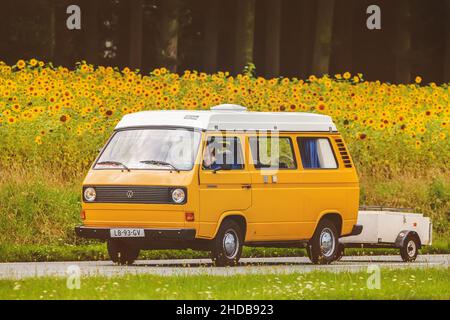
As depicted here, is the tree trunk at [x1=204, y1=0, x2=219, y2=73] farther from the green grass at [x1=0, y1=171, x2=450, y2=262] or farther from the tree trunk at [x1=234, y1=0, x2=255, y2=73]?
the green grass at [x1=0, y1=171, x2=450, y2=262]

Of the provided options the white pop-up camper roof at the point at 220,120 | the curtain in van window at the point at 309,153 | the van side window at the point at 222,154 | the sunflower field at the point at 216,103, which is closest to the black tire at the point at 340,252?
the curtain in van window at the point at 309,153

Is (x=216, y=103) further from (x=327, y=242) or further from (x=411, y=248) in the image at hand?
(x=327, y=242)

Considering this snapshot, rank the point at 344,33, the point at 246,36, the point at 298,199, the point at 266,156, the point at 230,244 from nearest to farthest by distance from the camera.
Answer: the point at 230,244 → the point at 266,156 → the point at 298,199 → the point at 246,36 → the point at 344,33

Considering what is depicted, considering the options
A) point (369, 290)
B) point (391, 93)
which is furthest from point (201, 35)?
point (369, 290)

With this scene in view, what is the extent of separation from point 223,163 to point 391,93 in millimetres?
13536

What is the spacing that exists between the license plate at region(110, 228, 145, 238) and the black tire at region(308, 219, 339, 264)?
2.86 m

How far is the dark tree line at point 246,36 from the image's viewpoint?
41.0 meters

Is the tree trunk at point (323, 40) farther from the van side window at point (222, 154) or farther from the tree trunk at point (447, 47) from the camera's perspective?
the van side window at point (222, 154)

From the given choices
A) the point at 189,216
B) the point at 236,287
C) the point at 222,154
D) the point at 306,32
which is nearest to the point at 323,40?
the point at 306,32

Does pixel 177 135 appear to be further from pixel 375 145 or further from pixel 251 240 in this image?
pixel 375 145

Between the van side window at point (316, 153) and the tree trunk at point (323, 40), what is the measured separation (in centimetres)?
1993

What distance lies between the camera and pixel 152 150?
18625 millimetres

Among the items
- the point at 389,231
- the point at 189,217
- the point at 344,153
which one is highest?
the point at 344,153

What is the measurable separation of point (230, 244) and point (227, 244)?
0.20ft
